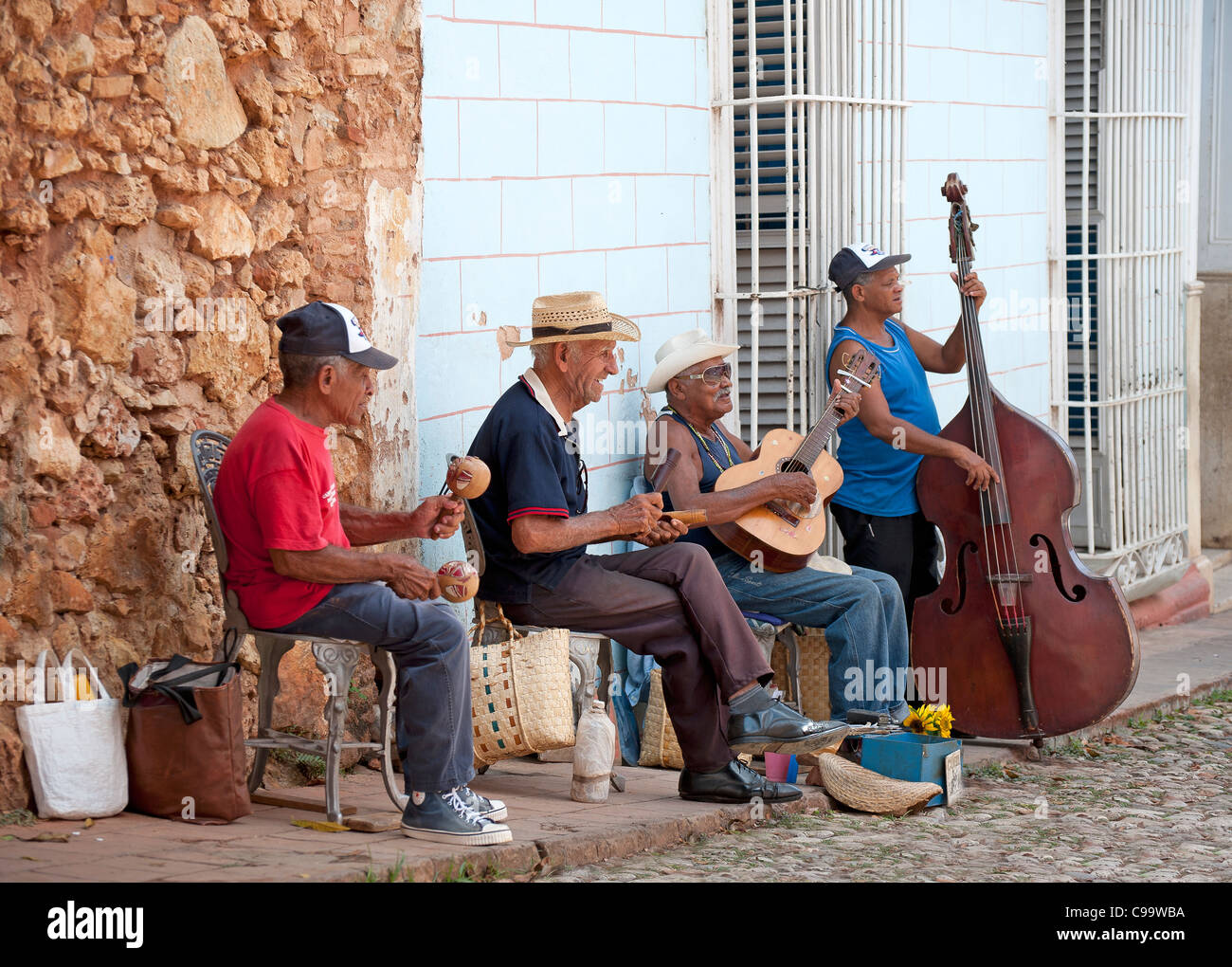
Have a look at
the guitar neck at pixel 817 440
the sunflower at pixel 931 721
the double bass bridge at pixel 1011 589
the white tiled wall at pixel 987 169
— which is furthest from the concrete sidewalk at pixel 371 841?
the white tiled wall at pixel 987 169

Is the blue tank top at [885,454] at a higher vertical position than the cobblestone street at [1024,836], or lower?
higher

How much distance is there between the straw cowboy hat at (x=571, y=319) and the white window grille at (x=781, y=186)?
172 cm

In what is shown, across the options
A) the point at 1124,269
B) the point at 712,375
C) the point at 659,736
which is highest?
the point at 1124,269

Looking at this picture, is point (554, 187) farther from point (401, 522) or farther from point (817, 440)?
point (401, 522)

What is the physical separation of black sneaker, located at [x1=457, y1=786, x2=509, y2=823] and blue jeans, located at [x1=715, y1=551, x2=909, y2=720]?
1491mm

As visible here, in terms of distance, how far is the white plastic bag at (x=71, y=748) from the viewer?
4312 mm

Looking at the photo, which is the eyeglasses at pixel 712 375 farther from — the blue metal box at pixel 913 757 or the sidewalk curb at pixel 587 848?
the sidewalk curb at pixel 587 848

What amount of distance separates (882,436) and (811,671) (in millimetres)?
925

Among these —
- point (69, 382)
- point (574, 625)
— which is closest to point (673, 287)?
point (574, 625)

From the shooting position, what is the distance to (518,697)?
509 cm

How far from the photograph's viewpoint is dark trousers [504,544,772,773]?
518 cm

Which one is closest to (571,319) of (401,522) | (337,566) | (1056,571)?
(401,522)

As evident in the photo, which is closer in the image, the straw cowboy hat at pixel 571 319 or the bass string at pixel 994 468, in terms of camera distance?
the straw cowboy hat at pixel 571 319

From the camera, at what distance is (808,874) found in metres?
4.64
